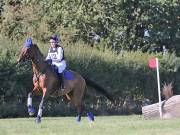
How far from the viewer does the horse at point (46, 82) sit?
18500 millimetres

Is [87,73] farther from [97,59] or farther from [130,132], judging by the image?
[130,132]

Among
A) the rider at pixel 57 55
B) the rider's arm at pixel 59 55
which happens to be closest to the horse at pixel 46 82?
the rider at pixel 57 55

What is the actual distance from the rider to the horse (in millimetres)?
249

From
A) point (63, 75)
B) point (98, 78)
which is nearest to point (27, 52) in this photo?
point (63, 75)

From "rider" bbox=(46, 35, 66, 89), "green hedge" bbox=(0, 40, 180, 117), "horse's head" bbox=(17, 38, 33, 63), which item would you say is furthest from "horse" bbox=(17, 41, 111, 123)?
"green hedge" bbox=(0, 40, 180, 117)

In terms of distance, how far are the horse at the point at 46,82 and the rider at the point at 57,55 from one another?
25 centimetres

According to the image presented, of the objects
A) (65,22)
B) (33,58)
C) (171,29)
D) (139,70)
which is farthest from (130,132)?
(171,29)

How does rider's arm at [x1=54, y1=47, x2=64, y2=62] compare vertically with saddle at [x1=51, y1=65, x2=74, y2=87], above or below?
above

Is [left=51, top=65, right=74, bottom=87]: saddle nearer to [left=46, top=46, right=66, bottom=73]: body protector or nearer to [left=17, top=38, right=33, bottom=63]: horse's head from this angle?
[left=46, top=46, right=66, bottom=73]: body protector

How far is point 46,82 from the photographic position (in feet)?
62.6

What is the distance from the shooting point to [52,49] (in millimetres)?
19422

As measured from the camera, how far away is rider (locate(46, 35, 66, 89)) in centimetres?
1923

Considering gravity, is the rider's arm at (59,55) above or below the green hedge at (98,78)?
above

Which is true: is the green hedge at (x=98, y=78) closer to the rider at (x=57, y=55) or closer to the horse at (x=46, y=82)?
the horse at (x=46, y=82)
